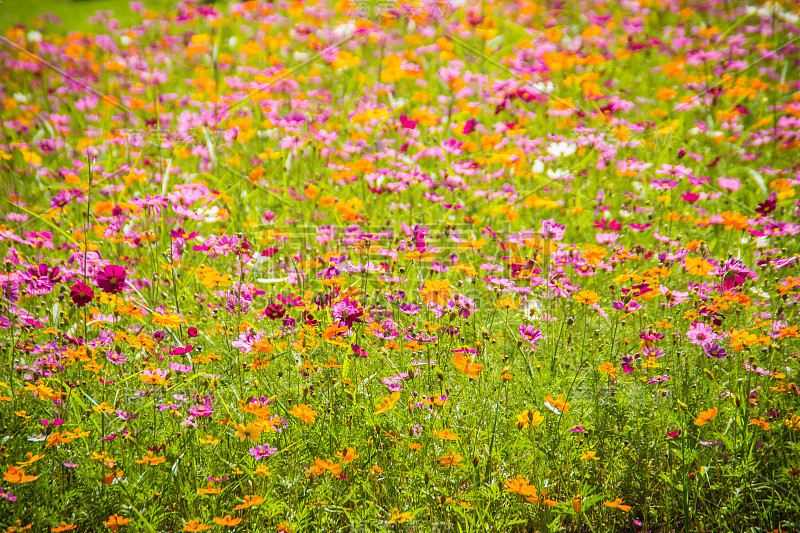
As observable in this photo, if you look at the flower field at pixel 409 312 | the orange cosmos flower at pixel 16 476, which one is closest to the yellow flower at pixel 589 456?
the flower field at pixel 409 312

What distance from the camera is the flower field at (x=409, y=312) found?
147 cm

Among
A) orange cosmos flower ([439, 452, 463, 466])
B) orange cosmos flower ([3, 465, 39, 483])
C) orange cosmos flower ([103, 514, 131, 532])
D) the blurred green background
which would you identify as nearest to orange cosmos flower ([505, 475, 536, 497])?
orange cosmos flower ([439, 452, 463, 466])

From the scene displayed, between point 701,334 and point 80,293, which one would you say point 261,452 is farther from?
point 701,334

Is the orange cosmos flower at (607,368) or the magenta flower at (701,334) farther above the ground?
the magenta flower at (701,334)

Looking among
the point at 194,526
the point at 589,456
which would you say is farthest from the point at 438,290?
the point at 194,526

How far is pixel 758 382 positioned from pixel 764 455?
33 centimetres

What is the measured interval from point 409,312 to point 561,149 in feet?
5.95

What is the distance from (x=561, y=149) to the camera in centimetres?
331

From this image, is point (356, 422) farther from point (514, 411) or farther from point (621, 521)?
point (621, 521)

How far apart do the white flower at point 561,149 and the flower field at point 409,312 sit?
0.02m

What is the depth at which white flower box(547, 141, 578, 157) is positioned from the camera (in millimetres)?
3212

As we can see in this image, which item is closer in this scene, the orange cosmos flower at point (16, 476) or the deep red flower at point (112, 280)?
the orange cosmos flower at point (16, 476)

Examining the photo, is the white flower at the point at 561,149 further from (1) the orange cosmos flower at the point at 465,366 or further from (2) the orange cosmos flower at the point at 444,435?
(2) the orange cosmos flower at the point at 444,435

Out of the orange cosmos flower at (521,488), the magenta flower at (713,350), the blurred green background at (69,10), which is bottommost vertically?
the blurred green background at (69,10)
